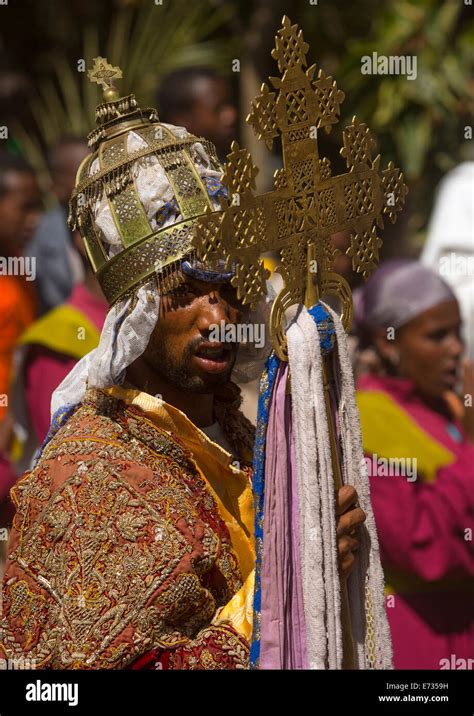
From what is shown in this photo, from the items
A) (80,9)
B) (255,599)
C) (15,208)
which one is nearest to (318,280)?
(255,599)

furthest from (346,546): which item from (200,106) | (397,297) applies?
(200,106)

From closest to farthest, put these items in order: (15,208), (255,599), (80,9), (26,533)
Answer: (255,599)
(26,533)
(15,208)
(80,9)

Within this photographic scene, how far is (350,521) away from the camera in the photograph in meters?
3.90

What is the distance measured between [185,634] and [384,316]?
3732 mm

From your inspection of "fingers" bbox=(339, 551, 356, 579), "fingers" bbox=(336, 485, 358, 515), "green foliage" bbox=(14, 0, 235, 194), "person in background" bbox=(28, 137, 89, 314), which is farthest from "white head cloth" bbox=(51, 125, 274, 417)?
"green foliage" bbox=(14, 0, 235, 194)

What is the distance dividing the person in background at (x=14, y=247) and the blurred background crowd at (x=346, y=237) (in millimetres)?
10

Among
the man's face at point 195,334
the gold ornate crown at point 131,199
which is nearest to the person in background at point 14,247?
the gold ornate crown at point 131,199

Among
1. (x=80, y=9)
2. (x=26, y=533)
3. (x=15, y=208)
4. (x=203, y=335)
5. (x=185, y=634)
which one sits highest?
(x=80, y=9)

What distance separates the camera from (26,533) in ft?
13.4

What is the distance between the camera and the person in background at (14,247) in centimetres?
815

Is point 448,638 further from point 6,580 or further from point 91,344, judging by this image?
point 6,580

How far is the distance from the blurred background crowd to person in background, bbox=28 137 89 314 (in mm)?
11

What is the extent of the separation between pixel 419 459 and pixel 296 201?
11.2 ft

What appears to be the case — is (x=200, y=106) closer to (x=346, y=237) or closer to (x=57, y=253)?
(x=57, y=253)
